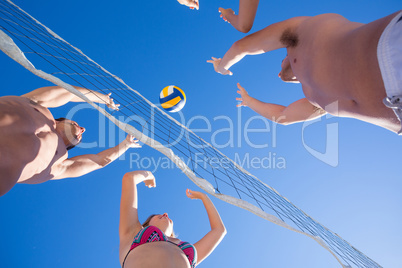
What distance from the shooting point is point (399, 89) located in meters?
0.96

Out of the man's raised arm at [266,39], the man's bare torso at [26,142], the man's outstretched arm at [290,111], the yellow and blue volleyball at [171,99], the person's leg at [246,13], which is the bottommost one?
the man's bare torso at [26,142]

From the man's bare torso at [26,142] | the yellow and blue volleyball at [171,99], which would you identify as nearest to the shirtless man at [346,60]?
the man's bare torso at [26,142]

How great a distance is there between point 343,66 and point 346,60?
0.03m

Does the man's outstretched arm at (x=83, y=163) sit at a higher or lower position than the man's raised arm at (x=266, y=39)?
lower

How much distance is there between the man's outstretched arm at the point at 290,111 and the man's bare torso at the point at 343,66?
50cm

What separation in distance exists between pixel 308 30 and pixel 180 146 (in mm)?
2736

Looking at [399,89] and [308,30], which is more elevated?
[308,30]

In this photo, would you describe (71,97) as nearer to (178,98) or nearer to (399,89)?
(178,98)

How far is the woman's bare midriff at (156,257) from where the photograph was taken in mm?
1375

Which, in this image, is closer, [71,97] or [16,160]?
[16,160]

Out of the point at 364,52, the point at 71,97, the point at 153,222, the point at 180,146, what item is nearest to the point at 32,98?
the point at 71,97

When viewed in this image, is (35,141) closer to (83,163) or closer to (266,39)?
(83,163)

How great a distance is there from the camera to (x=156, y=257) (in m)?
1.41

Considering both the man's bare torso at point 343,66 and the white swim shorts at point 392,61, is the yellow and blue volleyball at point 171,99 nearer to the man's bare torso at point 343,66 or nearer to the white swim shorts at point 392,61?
the man's bare torso at point 343,66
